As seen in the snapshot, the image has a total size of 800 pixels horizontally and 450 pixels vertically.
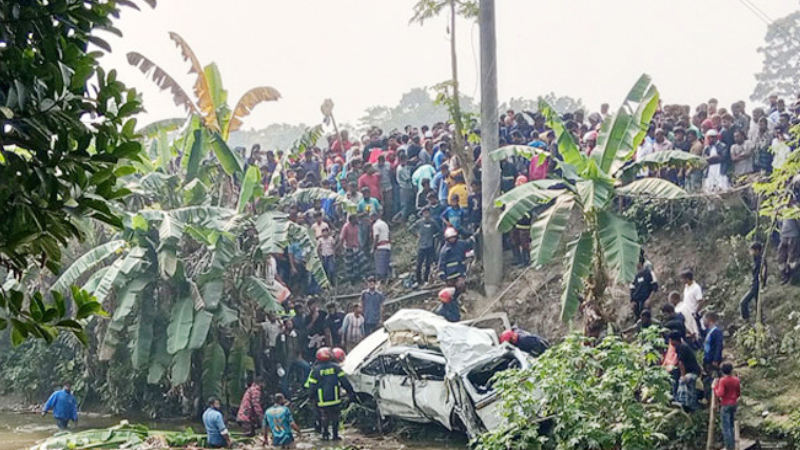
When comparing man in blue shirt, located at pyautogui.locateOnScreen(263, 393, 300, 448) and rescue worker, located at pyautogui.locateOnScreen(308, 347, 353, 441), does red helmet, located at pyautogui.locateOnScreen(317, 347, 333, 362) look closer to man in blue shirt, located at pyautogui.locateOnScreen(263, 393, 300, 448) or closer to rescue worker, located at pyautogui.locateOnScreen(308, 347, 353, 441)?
rescue worker, located at pyautogui.locateOnScreen(308, 347, 353, 441)

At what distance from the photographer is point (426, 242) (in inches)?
716

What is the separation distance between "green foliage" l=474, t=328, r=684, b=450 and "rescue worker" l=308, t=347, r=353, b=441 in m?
4.39

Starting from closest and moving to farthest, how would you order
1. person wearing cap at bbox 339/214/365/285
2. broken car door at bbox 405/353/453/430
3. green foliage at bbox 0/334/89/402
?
broken car door at bbox 405/353/453/430 < person wearing cap at bbox 339/214/365/285 < green foliage at bbox 0/334/89/402

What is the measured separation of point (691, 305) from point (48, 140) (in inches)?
466

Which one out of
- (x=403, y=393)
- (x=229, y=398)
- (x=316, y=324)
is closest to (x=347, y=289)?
(x=316, y=324)

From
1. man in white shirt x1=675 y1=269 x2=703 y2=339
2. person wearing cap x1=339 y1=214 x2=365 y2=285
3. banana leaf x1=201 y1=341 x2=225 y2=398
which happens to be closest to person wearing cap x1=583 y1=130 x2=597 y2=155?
man in white shirt x1=675 y1=269 x2=703 y2=339

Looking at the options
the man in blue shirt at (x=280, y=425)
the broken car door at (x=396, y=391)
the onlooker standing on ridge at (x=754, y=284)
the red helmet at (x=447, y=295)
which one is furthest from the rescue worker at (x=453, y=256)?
the onlooker standing on ridge at (x=754, y=284)

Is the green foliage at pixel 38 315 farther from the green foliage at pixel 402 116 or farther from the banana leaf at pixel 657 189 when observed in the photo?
the green foliage at pixel 402 116

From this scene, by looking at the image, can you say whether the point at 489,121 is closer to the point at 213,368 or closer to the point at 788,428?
the point at 213,368

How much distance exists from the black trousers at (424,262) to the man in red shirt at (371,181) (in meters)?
1.78

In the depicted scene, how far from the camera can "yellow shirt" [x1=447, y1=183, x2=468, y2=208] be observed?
18.3 metres

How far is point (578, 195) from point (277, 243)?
5.26m

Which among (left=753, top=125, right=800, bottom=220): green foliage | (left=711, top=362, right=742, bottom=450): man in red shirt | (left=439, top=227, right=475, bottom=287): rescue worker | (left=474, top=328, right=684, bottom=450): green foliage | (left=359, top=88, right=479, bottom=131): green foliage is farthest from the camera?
(left=359, top=88, right=479, bottom=131): green foliage

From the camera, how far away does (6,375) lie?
20.8 m
